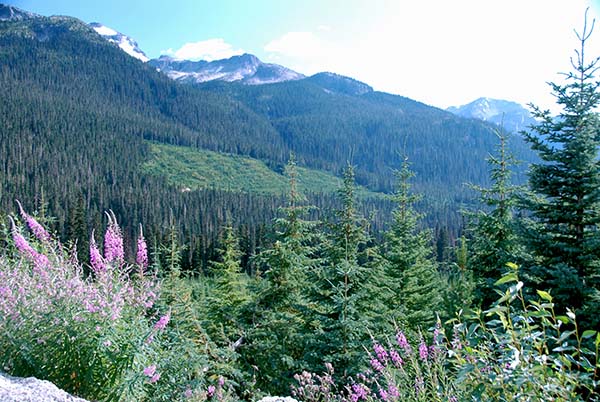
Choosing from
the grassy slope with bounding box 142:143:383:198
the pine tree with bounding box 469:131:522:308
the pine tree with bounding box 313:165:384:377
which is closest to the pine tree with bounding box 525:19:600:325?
the pine tree with bounding box 469:131:522:308

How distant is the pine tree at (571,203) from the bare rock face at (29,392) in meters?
7.38

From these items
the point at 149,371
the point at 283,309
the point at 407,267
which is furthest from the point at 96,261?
the point at 407,267

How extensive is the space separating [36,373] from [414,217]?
14.5 meters

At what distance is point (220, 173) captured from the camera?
520 feet

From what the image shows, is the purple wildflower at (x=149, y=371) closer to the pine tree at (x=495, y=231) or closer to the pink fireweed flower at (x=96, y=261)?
the pink fireweed flower at (x=96, y=261)

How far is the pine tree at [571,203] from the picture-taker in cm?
714

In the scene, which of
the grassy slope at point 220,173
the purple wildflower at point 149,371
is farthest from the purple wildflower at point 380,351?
the grassy slope at point 220,173

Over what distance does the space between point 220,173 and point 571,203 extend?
15561cm

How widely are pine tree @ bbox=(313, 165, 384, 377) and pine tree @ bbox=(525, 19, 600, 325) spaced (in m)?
3.45

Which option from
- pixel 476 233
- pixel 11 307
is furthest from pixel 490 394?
pixel 476 233

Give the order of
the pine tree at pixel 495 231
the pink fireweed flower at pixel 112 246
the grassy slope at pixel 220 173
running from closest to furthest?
the pink fireweed flower at pixel 112 246, the pine tree at pixel 495 231, the grassy slope at pixel 220 173

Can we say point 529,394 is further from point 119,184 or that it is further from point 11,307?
point 119,184

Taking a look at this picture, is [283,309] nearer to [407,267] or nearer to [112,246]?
[407,267]

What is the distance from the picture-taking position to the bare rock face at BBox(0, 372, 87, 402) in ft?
8.43
